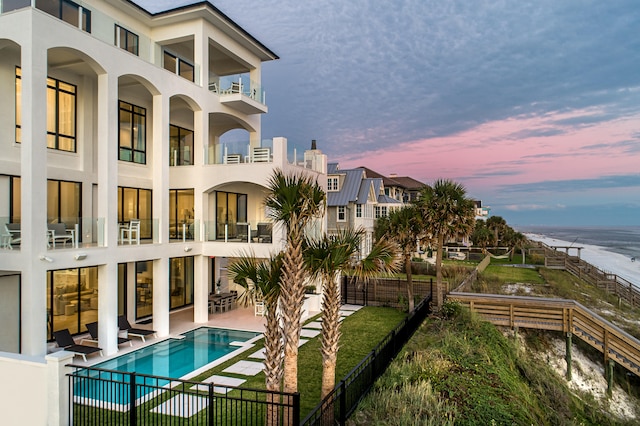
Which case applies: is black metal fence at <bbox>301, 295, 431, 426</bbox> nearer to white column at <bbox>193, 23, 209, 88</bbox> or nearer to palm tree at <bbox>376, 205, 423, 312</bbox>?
palm tree at <bbox>376, 205, 423, 312</bbox>

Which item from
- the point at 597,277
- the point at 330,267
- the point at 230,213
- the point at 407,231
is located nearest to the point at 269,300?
the point at 330,267

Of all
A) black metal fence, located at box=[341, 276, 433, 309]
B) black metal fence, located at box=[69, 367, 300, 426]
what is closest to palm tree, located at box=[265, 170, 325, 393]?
black metal fence, located at box=[69, 367, 300, 426]

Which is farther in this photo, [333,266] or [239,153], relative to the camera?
[239,153]

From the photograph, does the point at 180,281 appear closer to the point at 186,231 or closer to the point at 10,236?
the point at 186,231

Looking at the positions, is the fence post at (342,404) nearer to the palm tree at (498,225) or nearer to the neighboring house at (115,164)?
the neighboring house at (115,164)

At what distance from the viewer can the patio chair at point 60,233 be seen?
458 inches

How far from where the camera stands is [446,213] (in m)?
18.2

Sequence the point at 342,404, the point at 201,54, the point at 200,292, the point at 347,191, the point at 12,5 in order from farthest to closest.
A: the point at 347,191, the point at 201,54, the point at 200,292, the point at 12,5, the point at 342,404

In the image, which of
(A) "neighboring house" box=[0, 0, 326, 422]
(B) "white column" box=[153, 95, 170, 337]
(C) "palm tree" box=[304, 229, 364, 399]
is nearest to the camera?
(C) "palm tree" box=[304, 229, 364, 399]

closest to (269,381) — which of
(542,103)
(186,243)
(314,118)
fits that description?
(186,243)

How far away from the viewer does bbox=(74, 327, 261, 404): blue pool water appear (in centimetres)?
1126

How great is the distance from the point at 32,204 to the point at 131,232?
3975mm

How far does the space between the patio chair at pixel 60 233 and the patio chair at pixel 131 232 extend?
1.96 meters

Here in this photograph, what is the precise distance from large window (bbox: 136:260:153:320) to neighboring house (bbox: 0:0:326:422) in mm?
62
